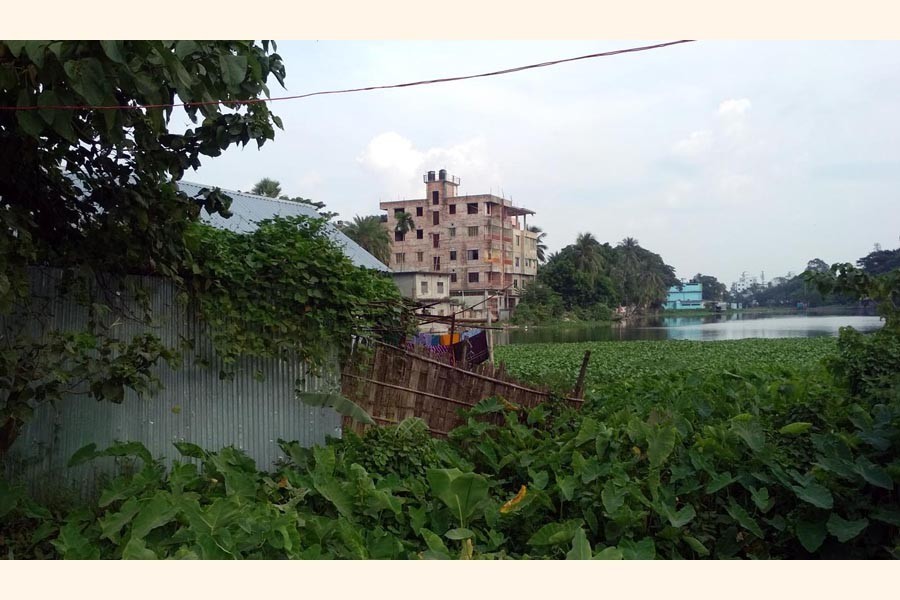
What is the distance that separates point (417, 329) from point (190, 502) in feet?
10.4

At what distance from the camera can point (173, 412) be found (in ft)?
20.9

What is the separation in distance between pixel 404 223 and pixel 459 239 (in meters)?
5.14

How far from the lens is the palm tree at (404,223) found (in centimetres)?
6225

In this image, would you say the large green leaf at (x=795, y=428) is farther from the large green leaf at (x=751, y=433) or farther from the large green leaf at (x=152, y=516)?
the large green leaf at (x=152, y=516)

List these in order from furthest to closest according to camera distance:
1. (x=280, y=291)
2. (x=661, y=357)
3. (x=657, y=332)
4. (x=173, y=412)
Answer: (x=657, y=332), (x=661, y=357), (x=280, y=291), (x=173, y=412)

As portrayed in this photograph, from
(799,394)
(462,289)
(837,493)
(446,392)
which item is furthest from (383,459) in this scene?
(462,289)

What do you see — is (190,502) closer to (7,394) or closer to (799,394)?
(7,394)

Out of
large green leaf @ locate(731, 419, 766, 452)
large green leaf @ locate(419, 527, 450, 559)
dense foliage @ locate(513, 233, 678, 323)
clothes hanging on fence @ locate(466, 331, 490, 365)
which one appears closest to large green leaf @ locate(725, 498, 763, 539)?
large green leaf @ locate(731, 419, 766, 452)

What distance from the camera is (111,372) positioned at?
17.1ft

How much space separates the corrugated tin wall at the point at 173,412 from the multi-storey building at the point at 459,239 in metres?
54.1

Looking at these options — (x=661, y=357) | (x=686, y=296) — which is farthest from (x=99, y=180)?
(x=686, y=296)

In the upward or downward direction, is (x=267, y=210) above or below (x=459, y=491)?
above

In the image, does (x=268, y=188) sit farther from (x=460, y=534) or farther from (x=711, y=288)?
(x=711, y=288)

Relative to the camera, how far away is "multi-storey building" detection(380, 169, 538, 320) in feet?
205
